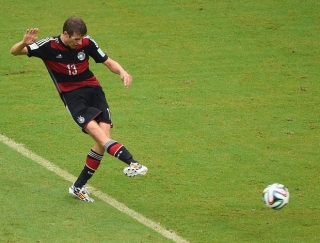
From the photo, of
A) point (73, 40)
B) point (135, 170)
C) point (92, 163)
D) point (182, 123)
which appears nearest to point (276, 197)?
point (135, 170)

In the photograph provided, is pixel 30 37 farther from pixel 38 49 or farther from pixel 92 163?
pixel 92 163

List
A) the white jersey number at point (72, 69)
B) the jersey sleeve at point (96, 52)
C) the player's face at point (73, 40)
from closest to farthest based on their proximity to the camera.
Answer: the player's face at point (73, 40)
the white jersey number at point (72, 69)
the jersey sleeve at point (96, 52)

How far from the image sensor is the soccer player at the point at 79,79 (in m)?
10.0

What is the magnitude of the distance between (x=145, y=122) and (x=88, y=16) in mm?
5599

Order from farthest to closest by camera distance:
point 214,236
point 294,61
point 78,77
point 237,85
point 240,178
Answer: point 294,61 < point 237,85 < point 240,178 < point 78,77 < point 214,236

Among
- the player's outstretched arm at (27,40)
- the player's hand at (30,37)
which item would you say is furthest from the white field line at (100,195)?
the player's hand at (30,37)

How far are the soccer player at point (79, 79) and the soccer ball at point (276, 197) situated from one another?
200 cm

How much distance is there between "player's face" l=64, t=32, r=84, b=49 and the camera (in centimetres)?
991

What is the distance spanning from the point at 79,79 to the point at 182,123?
10.7 feet

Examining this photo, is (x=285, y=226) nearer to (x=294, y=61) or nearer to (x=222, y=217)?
(x=222, y=217)

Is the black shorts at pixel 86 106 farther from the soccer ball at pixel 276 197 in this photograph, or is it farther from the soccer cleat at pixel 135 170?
the soccer ball at pixel 276 197

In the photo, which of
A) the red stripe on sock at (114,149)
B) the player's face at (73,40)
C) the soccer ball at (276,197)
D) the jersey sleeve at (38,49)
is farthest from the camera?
the jersey sleeve at (38,49)

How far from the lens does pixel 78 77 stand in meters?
10.4

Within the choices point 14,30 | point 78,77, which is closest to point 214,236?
point 78,77
